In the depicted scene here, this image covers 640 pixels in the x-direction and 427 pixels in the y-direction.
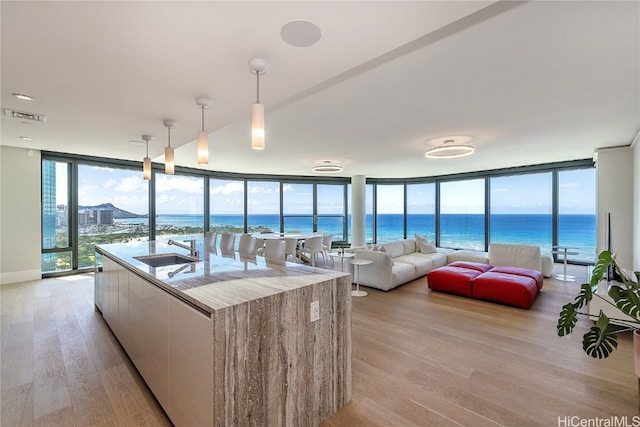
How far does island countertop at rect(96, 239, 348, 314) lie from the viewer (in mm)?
1448

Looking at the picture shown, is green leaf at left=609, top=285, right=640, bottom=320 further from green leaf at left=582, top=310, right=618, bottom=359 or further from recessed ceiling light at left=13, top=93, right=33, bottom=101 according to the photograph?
recessed ceiling light at left=13, top=93, right=33, bottom=101

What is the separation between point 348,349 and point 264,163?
17.6 ft

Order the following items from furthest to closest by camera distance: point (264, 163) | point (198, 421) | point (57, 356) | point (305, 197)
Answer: point (305, 197), point (264, 163), point (57, 356), point (198, 421)

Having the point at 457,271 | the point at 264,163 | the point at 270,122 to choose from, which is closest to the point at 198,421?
the point at 270,122

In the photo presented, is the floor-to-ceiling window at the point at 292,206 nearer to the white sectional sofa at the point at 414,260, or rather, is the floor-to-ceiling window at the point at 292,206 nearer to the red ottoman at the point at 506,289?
the white sectional sofa at the point at 414,260

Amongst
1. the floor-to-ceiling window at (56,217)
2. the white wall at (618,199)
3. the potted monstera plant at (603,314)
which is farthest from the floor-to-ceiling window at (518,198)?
the floor-to-ceiling window at (56,217)

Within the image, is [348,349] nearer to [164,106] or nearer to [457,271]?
[164,106]

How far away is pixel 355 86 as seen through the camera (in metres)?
2.59

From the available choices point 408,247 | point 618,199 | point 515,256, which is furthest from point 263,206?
point 618,199

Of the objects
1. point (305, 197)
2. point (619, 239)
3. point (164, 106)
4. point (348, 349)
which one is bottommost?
point (348, 349)

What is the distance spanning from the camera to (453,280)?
4.34 meters

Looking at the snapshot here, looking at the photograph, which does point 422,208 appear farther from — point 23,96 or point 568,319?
point 23,96

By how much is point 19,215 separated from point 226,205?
4.22m

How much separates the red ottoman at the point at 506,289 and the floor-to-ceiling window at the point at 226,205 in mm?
6498
